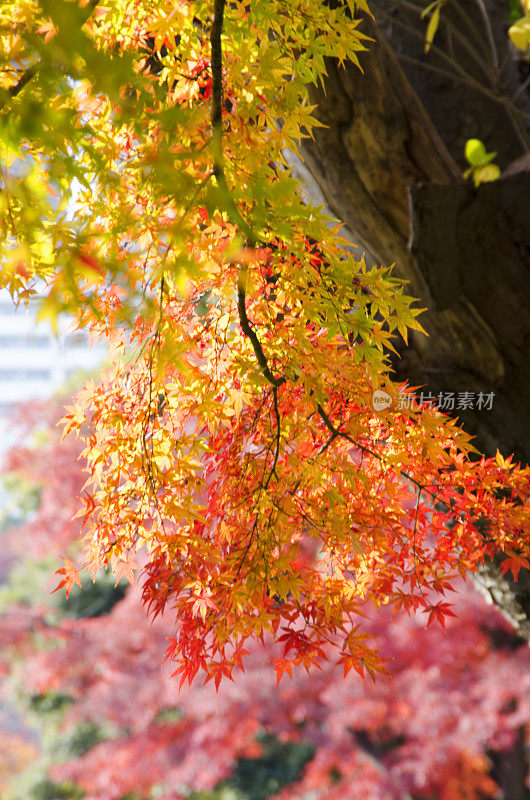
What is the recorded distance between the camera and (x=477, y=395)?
5.21 ft

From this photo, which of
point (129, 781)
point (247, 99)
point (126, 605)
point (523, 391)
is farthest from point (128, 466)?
point (129, 781)

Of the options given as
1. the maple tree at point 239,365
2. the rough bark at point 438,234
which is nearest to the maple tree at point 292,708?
the rough bark at point 438,234

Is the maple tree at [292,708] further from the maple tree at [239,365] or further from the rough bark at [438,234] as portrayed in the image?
the maple tree at [239,365]

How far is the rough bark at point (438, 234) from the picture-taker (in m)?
1.45

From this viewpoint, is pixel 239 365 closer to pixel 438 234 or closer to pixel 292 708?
pixel 438 234

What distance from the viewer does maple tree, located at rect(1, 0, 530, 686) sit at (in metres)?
0.85

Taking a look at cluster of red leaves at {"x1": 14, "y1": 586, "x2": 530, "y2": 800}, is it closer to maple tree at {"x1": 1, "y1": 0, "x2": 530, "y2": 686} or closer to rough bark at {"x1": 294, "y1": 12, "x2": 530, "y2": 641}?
rough bark at {"x1": 294, "y1": 12, "x2": 530, "y2": 641}

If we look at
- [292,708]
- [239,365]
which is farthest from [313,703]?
[239,365]

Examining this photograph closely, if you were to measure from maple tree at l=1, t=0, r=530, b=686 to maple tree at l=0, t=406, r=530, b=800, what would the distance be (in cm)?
285

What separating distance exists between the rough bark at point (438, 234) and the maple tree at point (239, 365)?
398 mm

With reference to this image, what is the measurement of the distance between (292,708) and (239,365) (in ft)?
11.6

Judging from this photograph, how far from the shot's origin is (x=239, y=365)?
3.26 feet

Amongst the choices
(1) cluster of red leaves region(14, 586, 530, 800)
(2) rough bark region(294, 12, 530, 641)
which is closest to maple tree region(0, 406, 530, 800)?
(1) cluster of red leaves region(14, 586, 530, 800)

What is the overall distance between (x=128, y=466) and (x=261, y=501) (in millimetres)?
237
